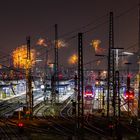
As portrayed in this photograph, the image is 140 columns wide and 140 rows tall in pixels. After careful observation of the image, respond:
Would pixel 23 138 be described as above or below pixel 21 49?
below

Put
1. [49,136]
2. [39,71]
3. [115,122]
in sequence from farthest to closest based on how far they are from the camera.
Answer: [39,71], [49,136], [115,122]

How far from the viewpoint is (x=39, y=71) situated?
149 m

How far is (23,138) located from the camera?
37.8 m

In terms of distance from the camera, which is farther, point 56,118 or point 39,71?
point 39,71

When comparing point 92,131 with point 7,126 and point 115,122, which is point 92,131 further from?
point 7,126

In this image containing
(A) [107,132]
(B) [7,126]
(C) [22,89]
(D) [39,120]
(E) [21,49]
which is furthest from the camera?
(C) [22,89]

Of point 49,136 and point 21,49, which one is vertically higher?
point 21,49

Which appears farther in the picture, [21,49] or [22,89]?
[22,89]

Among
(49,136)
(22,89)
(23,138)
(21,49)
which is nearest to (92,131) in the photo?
(49,136)

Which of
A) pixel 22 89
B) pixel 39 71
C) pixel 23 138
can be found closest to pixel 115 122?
pixel 23 138

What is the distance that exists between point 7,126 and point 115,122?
1429cm

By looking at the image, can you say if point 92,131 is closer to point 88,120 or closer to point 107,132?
point 107,132

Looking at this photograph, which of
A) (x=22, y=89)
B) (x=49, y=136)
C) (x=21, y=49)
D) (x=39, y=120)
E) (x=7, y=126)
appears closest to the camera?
(x=49, y=136)

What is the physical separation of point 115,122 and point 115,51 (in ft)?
22.2
